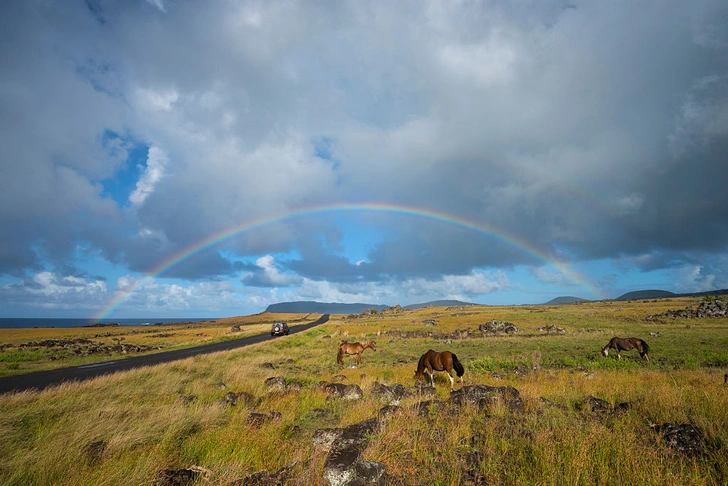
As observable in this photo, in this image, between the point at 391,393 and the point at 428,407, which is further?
the point at 391,393

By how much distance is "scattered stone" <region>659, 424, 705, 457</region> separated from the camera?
5.89 meters

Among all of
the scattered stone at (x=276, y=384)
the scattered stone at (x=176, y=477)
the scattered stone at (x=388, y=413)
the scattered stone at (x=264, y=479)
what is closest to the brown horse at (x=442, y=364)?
the scattered stone at (x=388, y=413)

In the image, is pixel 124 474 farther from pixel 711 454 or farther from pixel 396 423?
pixel 711 454

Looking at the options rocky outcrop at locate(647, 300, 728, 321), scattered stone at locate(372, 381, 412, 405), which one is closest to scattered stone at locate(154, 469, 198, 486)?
scattered stone at locate(372, 381, 412, 405)

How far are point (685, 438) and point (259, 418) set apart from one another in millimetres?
9423

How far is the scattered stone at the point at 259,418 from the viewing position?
855 centimetres

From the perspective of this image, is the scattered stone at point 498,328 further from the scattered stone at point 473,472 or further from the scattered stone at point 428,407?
the scattered stone at point 473,472

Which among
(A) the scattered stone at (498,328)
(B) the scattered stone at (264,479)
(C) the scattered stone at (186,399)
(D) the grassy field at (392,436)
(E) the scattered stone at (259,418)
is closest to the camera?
(B) the scattered stone at (264,479)

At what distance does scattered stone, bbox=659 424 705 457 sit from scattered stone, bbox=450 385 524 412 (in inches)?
120

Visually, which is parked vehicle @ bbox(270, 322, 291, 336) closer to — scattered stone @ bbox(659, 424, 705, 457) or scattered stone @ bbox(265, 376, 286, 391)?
scattered stone @ bbox(265, 376, 286, 391)

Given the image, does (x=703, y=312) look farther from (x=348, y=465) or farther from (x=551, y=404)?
(x=348, y=465)

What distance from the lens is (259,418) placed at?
8.88 metres

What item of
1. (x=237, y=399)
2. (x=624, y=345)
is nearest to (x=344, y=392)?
(x=237, y=399)

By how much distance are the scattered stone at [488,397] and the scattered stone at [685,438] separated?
3048 mm
